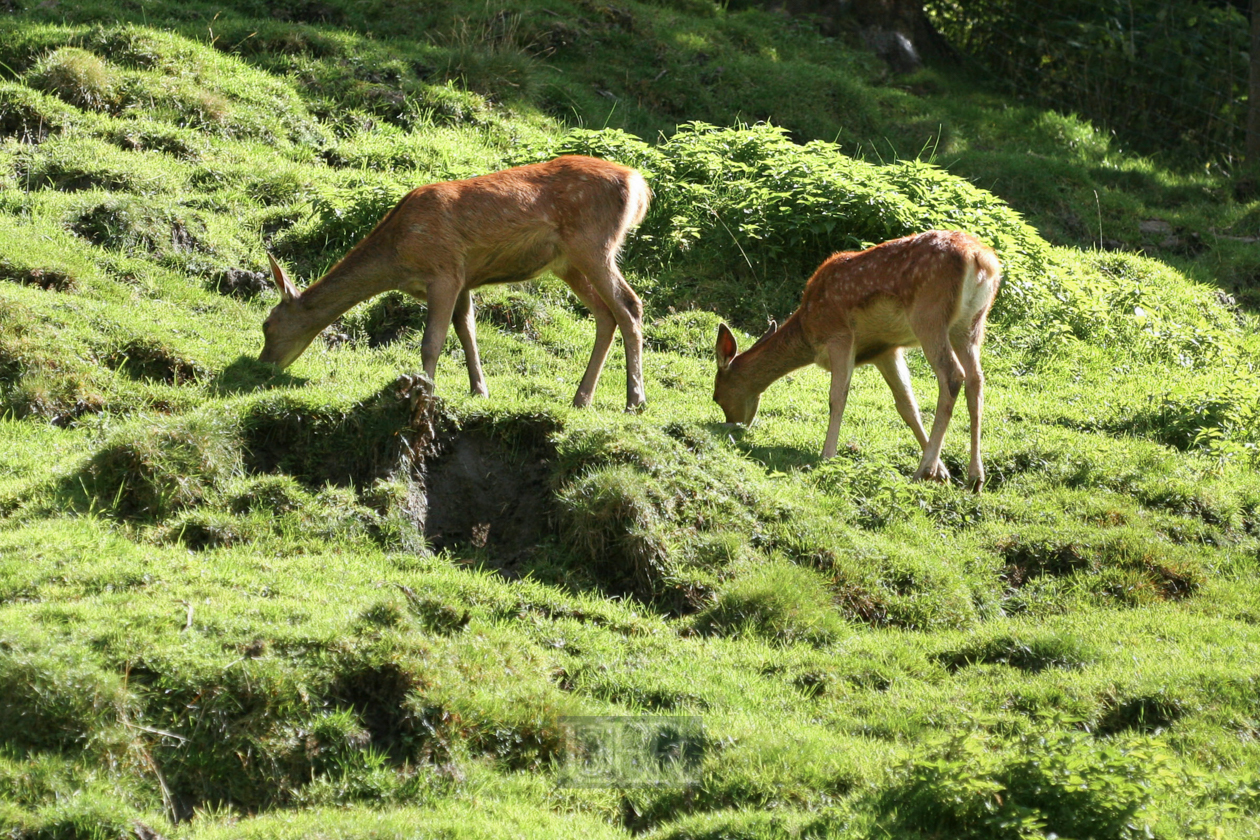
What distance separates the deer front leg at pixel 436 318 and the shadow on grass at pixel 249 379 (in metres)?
0.91

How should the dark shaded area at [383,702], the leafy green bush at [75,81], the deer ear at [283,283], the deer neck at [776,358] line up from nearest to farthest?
the dark shaded area at [383,702] → the deer ear at [283,283] → the deer neck at [776,358] → the leafy green bush at [75,81]

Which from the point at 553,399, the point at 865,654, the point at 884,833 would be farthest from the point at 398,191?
the point at 884,833

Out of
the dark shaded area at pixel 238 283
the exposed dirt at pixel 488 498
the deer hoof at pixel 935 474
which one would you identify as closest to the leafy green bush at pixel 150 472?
the exposed dirt at pixel 488 498

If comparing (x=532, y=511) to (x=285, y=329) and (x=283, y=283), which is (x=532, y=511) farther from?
(x=283, y=283)

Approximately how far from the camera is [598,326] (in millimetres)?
10562

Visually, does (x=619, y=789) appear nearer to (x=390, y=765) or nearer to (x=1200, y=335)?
(x=390, y=765)

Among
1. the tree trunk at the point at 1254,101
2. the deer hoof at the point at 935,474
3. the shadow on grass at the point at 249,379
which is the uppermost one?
the tree trunk at the point at 1254,101

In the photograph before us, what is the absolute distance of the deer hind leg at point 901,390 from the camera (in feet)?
34.7

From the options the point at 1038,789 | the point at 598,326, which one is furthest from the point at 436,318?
the point at 1038,789

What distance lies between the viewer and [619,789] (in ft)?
20.5

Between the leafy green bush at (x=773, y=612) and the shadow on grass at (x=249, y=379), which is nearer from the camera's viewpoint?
the leafy green bush at (x=773, y=612)

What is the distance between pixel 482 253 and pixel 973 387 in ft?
12.5

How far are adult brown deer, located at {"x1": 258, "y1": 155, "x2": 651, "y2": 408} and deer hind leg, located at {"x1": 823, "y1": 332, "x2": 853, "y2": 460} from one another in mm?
1494

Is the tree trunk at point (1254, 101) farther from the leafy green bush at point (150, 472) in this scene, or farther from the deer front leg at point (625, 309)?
the leafy green bush at point (150, 472)
